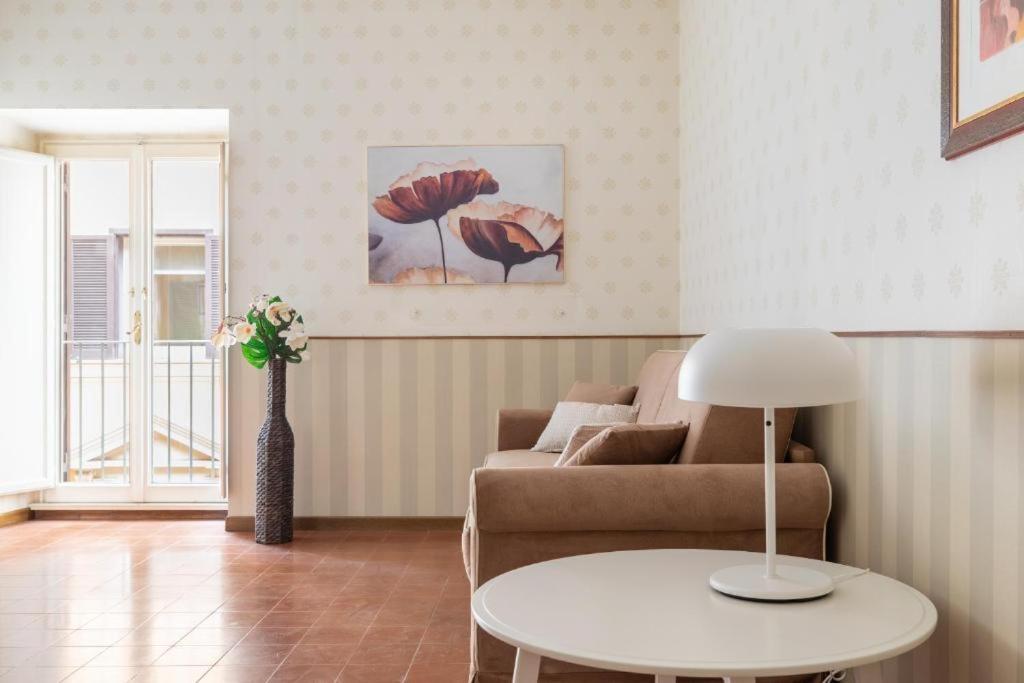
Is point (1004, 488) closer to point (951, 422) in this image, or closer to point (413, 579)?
point (951, 422)

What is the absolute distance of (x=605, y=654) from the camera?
131cm

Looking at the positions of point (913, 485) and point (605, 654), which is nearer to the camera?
point (605, 654)

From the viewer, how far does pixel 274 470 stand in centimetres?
447

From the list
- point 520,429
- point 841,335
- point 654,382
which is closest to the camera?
point 841,335

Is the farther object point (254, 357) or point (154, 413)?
point (154, 413)

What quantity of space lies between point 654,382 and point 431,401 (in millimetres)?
A: 1554

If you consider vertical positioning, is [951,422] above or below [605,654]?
above

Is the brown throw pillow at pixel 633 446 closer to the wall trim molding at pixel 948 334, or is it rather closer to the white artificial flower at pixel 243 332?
the wall trim molding at pixel 948 334

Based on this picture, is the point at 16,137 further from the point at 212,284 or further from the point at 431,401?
the point at 431,401

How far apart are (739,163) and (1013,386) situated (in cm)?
206

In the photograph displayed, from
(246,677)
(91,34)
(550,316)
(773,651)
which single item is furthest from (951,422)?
(91,34)

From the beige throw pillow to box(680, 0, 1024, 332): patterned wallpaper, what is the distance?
23.4 inches

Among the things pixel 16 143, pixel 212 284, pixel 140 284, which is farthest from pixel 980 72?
pixel 16 143

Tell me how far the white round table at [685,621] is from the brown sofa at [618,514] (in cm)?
43
